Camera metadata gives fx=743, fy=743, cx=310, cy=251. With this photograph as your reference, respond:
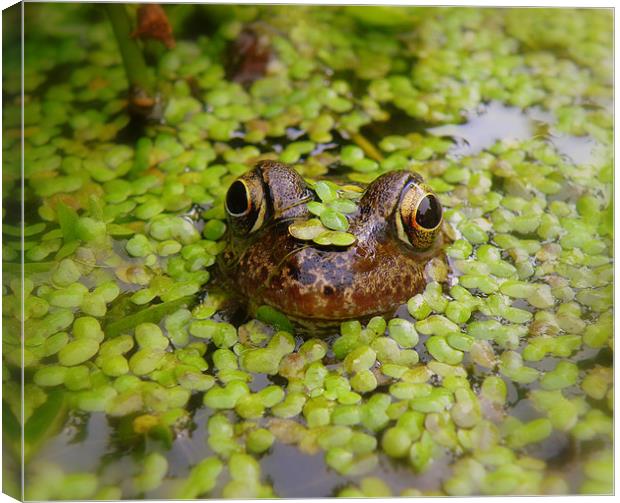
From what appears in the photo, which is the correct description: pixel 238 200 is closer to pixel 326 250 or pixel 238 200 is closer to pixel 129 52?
pixel 326 250

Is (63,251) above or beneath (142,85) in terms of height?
beneath

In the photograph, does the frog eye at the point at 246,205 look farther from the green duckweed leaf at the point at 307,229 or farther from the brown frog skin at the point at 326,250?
the green duckweed leaf at the point at 307,229

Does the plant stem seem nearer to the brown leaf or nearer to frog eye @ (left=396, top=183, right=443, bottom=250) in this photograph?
the brown leaf

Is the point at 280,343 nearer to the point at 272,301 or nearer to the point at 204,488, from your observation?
the point at 272,301

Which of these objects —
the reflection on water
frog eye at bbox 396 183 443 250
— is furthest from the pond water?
frog eye at bbox 396 183 443 250

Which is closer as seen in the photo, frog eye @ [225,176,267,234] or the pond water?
the pond water

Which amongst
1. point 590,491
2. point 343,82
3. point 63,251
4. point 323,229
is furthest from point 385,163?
point 590,491

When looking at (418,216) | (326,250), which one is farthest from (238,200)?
(418,216)
